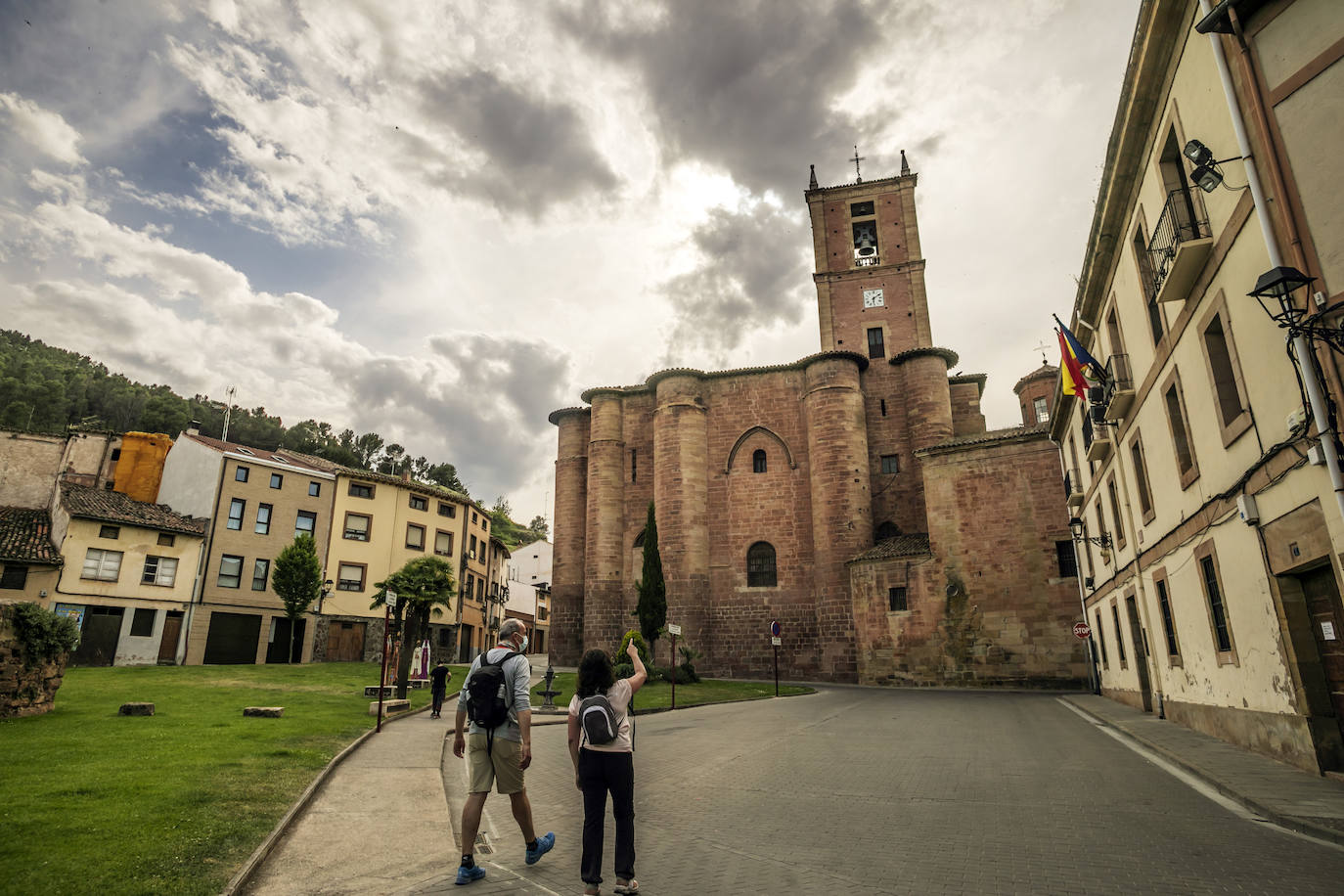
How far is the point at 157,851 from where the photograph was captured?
5.21m

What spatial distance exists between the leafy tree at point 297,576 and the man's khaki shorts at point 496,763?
92.1ft

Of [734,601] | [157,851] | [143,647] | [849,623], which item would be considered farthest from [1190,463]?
[143,647]

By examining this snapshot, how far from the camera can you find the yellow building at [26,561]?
2488 cm

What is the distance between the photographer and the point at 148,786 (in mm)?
6988

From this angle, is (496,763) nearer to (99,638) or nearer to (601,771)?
(601,771)

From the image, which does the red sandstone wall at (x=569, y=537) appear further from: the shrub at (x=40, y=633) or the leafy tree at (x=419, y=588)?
the shrub at (x=40, y=633)

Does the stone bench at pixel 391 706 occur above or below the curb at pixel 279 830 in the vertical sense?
above

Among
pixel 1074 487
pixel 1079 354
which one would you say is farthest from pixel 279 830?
pixel 1074 487

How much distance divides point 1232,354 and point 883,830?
728 centimetres

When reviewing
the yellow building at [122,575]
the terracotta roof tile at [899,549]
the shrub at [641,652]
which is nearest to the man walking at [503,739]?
the shrub at [641,652]

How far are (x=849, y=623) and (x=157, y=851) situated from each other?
28.3 metres

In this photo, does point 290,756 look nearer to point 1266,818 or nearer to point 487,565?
point 1266,818

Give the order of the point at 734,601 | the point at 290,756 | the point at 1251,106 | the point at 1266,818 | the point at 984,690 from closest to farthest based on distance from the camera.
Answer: the point at 1266,818 < the point at 1251,106 < the point at 290,756 < the point at 984,690 < the point at 734,601

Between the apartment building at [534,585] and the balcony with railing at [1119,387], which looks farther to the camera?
the apartment building at [534,585]
